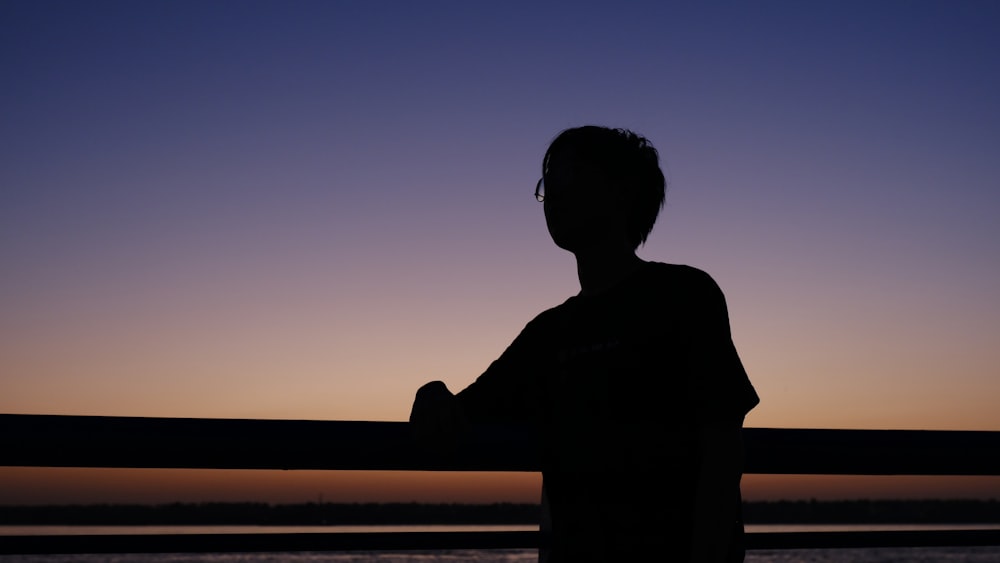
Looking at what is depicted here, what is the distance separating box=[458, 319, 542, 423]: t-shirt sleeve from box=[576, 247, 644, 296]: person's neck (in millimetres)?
160

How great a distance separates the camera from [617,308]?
1.81 metres

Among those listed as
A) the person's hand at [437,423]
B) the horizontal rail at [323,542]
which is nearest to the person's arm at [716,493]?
the horizontal rail at [323,542]

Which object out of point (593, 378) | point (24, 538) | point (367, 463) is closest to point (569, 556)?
point (593, 378)

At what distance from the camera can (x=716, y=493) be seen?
153 centimetres

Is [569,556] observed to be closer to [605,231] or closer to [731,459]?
[731,459]

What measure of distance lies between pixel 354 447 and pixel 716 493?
0.62 meters

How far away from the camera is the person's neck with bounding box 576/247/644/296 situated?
1.94m

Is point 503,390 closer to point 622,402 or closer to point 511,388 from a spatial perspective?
point 511,388

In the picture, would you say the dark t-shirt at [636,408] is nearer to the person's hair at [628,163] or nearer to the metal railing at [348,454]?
the metal railing at [348,454]

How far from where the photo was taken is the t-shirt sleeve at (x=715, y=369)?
1.57m

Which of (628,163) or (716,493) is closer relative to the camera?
(716,493)

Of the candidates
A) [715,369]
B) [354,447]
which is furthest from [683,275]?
[354,447]

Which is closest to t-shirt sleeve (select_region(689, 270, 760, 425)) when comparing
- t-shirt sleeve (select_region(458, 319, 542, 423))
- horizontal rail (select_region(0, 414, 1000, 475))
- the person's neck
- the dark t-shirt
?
the dark t-shirt

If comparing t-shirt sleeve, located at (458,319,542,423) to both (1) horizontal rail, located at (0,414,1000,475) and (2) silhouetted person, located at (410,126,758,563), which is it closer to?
(2) silhouetted person, located at (410,126,758,563)
